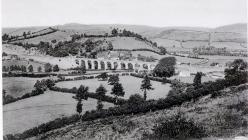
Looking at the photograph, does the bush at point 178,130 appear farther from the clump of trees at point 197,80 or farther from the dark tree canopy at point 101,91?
the clump of trees at point 197,80

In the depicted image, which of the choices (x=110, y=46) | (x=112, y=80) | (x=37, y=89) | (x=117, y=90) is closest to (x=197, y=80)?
(x=117, y=90)

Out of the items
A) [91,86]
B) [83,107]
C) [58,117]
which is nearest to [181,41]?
[91,86]

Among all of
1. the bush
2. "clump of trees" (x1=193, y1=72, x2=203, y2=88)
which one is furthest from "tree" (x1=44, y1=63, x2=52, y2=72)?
the bush

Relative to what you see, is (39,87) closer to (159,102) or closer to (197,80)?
(159,102)

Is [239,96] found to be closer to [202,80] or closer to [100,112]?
[202,80]

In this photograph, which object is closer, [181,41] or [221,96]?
[221,96]
